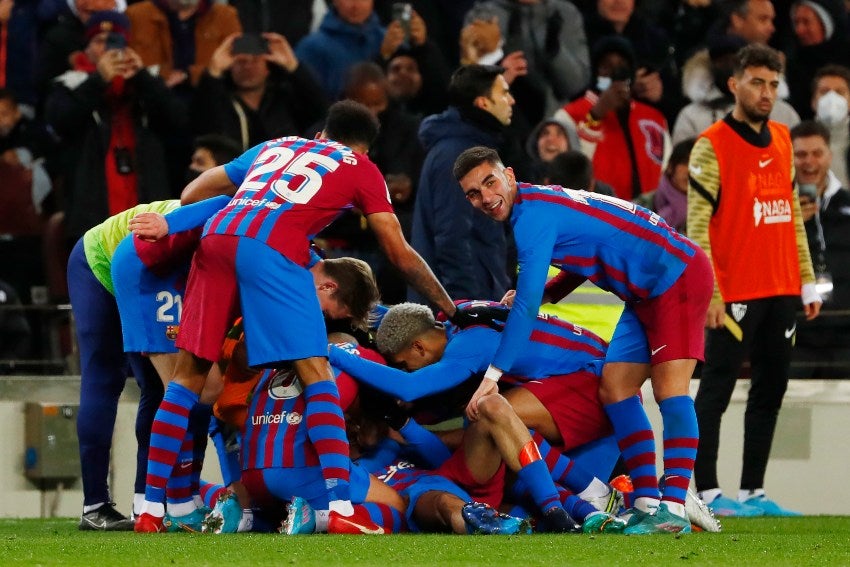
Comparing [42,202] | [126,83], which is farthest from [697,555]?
[42,202]

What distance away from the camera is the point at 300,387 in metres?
7.40

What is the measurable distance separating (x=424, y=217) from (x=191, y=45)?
307 cm

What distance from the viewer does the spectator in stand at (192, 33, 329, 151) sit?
36.4ft

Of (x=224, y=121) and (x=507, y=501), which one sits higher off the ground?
(x=224, y=121)

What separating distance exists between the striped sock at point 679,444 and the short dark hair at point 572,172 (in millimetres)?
2449

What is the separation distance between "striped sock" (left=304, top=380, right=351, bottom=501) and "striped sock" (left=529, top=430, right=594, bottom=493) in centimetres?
97

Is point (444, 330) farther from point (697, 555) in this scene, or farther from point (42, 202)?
point (42, 202)

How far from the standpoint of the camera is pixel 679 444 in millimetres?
7293

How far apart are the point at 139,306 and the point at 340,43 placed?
4.68m

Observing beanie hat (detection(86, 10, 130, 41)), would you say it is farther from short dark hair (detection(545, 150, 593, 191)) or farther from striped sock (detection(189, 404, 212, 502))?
striped sock (detection(189, 404, 212, 502))

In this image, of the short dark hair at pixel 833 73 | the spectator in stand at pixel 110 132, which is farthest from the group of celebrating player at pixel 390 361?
the short dark hair at pixel 833 73

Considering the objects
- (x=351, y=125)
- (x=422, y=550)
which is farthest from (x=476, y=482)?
(x=351, y=125)

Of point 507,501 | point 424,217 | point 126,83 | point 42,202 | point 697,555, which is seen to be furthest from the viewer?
point 42,202

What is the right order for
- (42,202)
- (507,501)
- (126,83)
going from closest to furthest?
1. (507,501)
2. (126,83)
3. (42,202)
